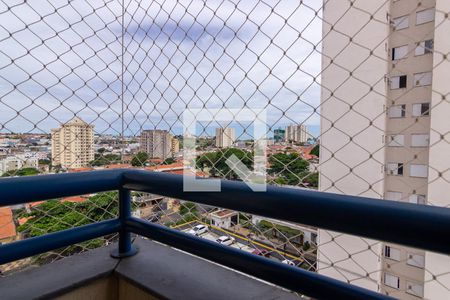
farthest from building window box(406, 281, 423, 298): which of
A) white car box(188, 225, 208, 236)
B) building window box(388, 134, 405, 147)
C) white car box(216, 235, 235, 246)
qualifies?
white car box(188, 225, 208, 236)

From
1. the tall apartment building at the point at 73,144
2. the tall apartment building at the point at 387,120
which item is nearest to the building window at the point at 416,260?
the tall apartment building at the point at 387,120

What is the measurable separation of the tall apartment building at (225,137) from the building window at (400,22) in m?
0.52

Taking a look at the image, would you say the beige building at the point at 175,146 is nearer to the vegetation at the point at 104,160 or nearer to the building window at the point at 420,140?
the vegetation at the point at 104,160

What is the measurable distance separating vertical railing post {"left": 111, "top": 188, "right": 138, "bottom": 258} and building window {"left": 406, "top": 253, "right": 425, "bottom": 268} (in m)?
0.79

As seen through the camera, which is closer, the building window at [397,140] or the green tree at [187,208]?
the building window at [397,140]

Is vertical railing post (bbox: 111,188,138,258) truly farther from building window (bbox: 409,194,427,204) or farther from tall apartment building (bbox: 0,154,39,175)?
building window (bbox: 409,194,427,204)

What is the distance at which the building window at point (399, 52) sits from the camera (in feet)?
2.35

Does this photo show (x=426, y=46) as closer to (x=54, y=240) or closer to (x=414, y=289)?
(x=414, y=289)

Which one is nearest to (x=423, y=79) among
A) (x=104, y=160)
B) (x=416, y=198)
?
(x=416, y=198)

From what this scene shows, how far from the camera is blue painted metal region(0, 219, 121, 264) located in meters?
0.68

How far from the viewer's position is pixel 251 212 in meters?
0.64

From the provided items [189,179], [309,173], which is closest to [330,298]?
[309,173]

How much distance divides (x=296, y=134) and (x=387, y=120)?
9.1 inches

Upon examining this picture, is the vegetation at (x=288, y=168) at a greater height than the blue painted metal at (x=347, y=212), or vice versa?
the vegetation at (x=288, y=168)
